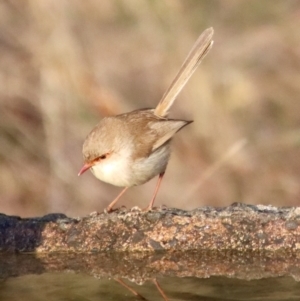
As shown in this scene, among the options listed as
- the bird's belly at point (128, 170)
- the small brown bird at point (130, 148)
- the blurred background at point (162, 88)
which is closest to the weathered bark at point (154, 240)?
the small brown bird at point (130, 148)

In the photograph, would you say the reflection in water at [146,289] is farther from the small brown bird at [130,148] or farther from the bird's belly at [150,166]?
the bird's belly at [150,166]

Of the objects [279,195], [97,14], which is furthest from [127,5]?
[279,195]

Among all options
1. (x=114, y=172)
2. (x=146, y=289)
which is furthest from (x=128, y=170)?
(x=146, y=289)

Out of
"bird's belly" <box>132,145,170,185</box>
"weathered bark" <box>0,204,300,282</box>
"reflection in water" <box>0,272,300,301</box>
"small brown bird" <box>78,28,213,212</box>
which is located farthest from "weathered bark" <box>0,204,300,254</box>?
"bird's belly" <box>132,145,170,185</box>

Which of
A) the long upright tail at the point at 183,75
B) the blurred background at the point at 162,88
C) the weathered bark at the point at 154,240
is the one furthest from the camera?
the blurred background at the point at 162,88

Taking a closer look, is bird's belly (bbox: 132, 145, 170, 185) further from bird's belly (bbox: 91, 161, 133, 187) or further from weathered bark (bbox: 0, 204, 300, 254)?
weathered bark (bbox: 0, 204, 300, 254)
